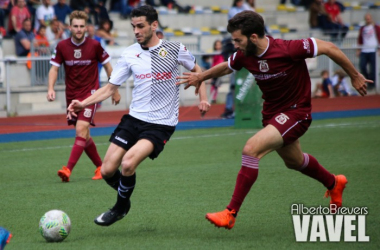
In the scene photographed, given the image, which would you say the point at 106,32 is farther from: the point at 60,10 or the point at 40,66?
the point at 40,66

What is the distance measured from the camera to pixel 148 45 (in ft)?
24.9

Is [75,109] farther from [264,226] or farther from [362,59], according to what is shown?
[362,59]

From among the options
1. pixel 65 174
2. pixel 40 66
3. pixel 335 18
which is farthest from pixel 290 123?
pixel 335 18

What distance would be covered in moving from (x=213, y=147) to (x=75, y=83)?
3673 mm

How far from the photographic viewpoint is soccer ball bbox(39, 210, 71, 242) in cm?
663

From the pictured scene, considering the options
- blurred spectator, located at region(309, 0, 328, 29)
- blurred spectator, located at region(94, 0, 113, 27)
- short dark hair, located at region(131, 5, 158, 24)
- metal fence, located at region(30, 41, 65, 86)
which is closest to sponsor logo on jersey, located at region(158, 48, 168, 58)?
short dark hair, located at region(131, 5, 158, 24)

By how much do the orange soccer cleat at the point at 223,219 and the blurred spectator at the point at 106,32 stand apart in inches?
603

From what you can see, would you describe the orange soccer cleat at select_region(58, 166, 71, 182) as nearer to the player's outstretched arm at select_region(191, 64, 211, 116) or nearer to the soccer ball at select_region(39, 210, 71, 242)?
the player's outstretched arm at select_region(191, 64, 211, 116)

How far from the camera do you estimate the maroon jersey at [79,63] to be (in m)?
10.8

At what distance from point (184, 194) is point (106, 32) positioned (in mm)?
13495

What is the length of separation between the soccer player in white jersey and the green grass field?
589 millimetres

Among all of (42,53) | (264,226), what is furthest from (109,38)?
(264,226)

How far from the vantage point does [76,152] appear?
10.5 meters

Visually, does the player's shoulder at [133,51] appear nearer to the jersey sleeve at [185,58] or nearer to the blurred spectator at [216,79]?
the jersey sleeve at [185,58]
